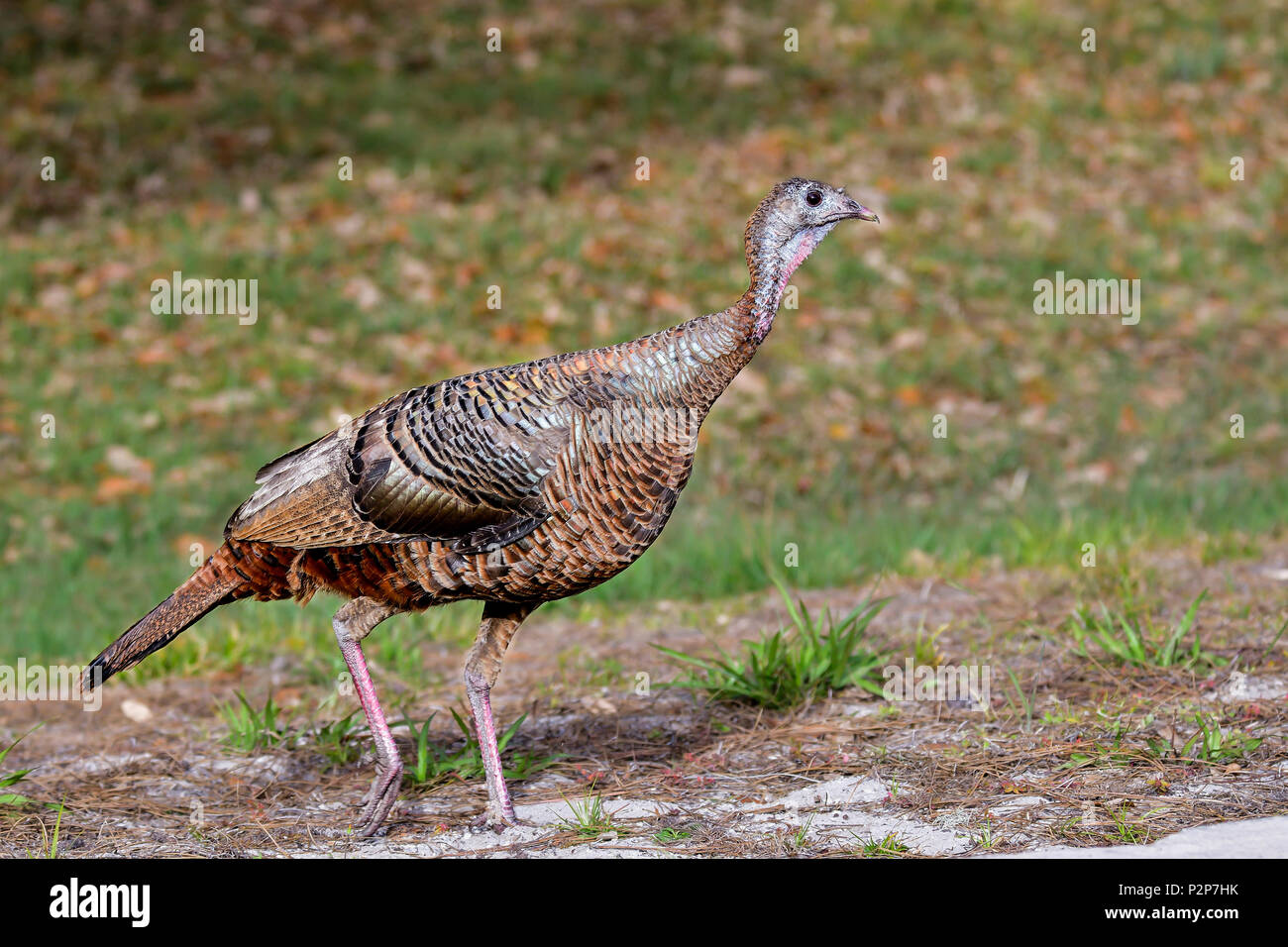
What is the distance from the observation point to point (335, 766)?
532cm

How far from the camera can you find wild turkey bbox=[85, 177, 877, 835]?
14.5 feet

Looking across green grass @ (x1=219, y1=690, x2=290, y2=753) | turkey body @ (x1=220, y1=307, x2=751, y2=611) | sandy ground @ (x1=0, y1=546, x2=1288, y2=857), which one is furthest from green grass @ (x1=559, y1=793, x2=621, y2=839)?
green grass @ (x1=219, y1=690, x2=290, y2=753)

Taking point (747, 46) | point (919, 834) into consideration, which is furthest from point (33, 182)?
point (919, 834)

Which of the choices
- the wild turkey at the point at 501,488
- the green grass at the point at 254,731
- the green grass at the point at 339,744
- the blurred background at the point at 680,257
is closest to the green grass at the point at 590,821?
the wild turkey at the point at 501,488

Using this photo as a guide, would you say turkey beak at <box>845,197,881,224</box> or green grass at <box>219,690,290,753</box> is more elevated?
turkey beak at <box>845,197,881,224</box>

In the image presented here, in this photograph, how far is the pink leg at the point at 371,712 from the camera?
4605 mm

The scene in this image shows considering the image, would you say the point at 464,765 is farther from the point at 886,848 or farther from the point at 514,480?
the point at 886,848

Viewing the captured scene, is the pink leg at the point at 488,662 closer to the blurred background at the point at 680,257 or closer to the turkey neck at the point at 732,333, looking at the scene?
the turkey neck at the point at 732,333

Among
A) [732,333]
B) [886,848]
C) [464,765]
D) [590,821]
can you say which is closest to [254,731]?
[464,765]

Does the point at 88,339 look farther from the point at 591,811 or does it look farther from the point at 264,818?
the point at 591,811

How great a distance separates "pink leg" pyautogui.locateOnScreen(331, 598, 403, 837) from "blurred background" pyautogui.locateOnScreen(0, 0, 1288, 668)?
2.41 meters

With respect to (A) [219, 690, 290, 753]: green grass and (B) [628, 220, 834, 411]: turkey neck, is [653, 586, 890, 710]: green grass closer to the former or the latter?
(B) [628, 220, 834, 411]: turkey neck

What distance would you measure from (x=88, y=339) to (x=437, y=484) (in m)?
6.57

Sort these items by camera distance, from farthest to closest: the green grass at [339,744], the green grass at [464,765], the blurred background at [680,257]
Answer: the blurred background at [680,257] → the green grass at [339,744] → the green grass at [464,765]
